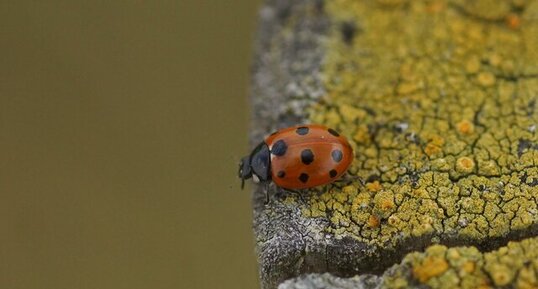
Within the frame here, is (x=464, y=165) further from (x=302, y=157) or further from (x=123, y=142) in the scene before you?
(x=123, y=142)

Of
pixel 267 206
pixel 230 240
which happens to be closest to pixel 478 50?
pixel 267 206

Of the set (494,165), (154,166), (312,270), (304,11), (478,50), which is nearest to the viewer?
(312,270)

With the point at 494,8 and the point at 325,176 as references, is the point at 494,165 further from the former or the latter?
the point at 494,8

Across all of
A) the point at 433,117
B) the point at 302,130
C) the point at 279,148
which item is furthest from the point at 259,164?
the point at 433,117

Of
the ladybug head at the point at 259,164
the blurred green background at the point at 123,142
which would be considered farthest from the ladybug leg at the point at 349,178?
the blurred green background at the point at 123,142

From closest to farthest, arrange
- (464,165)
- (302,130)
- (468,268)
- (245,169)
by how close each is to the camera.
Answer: (468,268) < (464,165) < (302,130) < (245,169)

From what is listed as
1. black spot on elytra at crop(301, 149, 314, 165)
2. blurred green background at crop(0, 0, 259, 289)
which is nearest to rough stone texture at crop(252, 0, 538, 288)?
black spot on elytra at crop(301, 149, 314, 165)

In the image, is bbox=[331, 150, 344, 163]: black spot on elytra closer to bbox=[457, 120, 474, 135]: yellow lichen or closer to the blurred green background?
bbox=[457, 120, 474, 135]: yellow lichen
